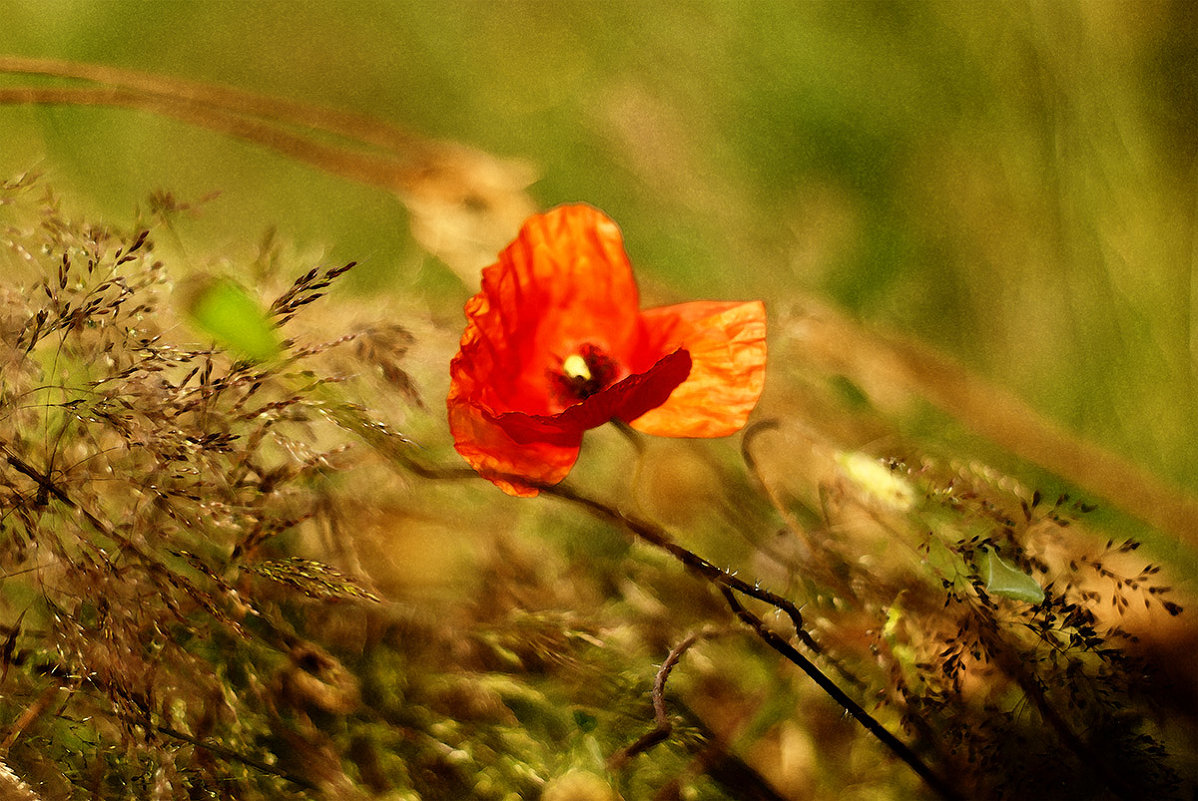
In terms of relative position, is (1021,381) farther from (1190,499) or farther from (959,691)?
(959,691)

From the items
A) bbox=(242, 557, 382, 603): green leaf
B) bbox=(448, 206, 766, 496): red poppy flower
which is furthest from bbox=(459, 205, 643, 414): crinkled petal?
bbox=(242, 557, 382, 603): green leaf

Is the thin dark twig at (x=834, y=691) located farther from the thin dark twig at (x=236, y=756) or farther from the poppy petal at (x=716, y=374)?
the thin dark twig at (x=236, y=756)

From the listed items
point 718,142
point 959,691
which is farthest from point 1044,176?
point 959,691

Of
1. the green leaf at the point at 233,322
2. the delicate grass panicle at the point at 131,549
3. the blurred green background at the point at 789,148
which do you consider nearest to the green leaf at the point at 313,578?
the delicate grass panicle at the point at 131,549

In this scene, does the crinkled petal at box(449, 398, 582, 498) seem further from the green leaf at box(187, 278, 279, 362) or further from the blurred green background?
the blurred green background

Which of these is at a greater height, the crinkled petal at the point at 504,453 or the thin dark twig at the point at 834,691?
the crinkled petal at the point at 504,453

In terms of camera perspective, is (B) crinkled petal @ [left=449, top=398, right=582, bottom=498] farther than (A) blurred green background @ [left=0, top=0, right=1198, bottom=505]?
No
